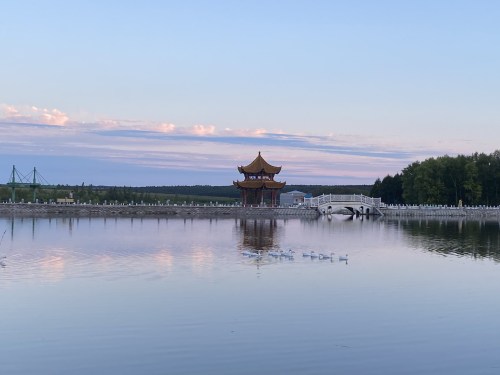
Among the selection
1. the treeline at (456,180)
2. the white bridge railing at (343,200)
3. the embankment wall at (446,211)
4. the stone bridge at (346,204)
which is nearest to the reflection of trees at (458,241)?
the embankment wall at (446,211)

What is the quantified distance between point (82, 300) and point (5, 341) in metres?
5.83

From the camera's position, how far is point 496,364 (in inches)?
682

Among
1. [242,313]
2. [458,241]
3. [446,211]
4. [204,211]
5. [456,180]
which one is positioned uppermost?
[456,180]

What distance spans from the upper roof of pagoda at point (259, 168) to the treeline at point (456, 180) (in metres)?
20.2

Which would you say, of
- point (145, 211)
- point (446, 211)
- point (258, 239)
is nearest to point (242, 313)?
point (258, 239)

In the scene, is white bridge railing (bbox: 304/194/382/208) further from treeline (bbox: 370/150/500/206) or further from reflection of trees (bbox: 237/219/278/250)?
reflection of trees (bbox: 237/219/278/250)

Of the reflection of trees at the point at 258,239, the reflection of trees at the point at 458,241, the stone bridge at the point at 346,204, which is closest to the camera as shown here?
the reflection of trees at the point at 458,241

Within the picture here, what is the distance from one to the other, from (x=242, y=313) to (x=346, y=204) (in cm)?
7964

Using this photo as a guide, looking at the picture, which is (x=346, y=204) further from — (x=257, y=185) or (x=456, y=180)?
(x=456, y=180)

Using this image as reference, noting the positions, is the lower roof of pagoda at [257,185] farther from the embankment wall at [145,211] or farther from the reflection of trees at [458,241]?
the reflection of trees at [458,241]

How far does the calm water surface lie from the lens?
56.6ft

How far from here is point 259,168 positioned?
99938 mm

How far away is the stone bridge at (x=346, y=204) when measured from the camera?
3981 inches

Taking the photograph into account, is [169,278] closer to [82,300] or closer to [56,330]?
[82,300]
